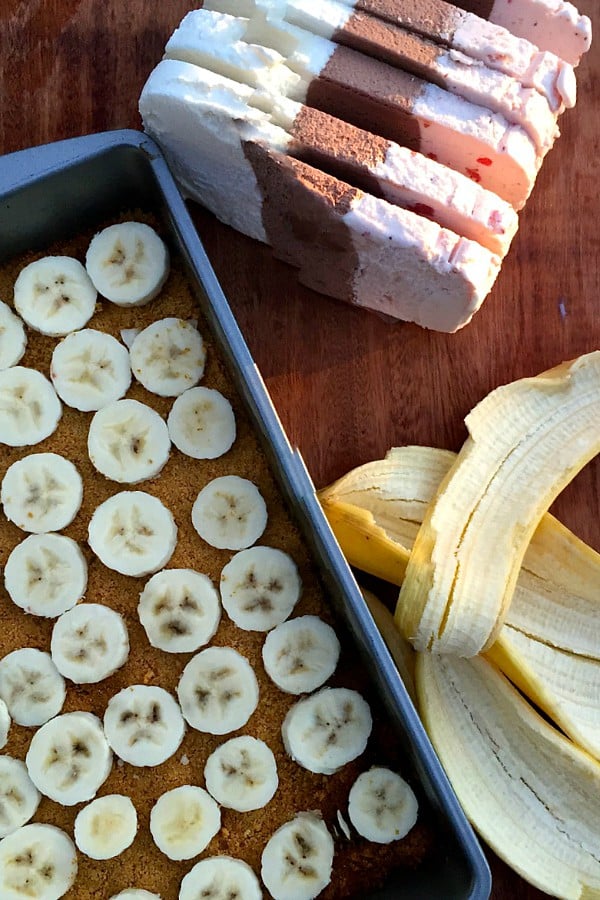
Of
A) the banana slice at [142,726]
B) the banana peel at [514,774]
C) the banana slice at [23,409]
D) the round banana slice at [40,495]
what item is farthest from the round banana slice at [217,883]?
the banana slice at [23,409]

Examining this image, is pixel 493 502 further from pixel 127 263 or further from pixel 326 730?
pixel 127 263

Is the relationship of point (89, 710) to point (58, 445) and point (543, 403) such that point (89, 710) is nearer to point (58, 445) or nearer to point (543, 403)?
point (58, 445)

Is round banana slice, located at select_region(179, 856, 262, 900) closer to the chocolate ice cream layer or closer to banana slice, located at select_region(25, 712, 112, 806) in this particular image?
banana slice, located at select_region(25, 712, 112, 806)

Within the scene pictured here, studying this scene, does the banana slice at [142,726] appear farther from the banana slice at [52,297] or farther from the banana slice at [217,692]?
the banana slice at [52,297]

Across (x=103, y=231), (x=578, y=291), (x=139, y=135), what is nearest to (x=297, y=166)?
(x=139, y=135)

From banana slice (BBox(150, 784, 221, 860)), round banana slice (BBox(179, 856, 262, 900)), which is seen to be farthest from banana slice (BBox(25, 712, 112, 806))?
round banana slice (BBox(179, 856, 262, 900))
